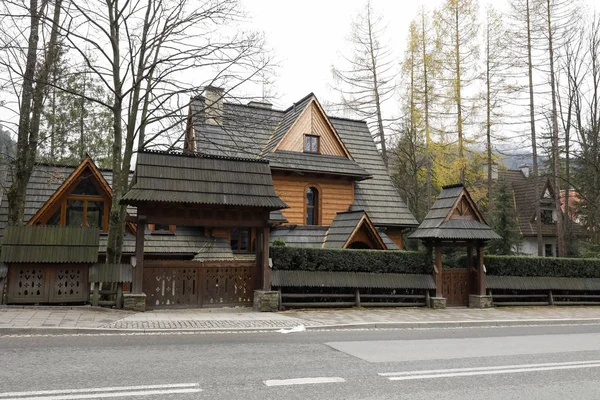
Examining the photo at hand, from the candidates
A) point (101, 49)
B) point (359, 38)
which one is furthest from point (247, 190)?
point (359, 38)

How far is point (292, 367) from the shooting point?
7473 mm

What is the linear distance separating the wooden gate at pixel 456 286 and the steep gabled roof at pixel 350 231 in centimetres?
389

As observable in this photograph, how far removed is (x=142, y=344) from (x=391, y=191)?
833 inches

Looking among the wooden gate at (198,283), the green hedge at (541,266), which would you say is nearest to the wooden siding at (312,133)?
the green hedge at (541,266)

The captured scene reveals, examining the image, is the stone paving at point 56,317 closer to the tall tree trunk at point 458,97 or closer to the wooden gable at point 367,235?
the wooden gable at point 367,235

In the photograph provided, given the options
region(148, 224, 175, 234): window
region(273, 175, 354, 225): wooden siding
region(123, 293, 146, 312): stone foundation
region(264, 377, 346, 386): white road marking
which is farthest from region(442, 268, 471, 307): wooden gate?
region(264, 377, 346, 386): white road marking

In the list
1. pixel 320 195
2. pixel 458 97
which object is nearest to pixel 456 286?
pixel 320 195

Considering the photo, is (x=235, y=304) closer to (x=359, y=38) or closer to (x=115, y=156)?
(x=115, y=156)

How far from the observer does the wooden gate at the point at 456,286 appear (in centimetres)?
1900

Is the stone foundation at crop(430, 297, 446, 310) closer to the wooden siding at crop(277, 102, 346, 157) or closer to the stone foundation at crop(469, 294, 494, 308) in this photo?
the stone foundation at crop(469, 294, 494, 308)

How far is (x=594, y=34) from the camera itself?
2614 centimetres

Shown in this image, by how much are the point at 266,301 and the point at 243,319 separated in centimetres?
220

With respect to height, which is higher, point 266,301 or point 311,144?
point 311,144

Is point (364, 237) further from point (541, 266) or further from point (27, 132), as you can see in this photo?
point (27, 132)
